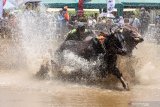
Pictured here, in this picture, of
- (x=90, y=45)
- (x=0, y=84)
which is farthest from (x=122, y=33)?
(x=0, y=84)

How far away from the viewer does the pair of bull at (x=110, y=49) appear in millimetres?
11047

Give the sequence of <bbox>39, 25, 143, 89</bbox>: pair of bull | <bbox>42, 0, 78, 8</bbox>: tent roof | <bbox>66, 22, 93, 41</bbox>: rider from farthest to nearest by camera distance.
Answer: <bbox>42, 0, 78, 8</bbox>: tent roof → <bbox>66, 22, 93, 41</bbox>: rider → <bbox>39, 25, 143, 89</bbox>: pair of bull

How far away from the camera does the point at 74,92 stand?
1066 centimetres

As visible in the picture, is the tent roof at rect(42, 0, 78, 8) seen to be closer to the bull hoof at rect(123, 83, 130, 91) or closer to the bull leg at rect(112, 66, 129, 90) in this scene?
the bull leg at rect(112, 66, 129, 90)

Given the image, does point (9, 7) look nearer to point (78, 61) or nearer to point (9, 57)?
point (9, 57)

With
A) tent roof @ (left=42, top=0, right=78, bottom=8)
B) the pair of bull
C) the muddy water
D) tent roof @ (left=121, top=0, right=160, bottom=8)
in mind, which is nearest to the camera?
the muddy water

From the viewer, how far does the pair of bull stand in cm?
1105

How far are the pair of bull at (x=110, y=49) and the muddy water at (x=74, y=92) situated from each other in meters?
0.38

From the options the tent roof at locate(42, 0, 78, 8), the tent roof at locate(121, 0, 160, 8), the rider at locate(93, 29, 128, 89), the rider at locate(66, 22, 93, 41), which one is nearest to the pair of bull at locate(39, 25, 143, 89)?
the rider at locate(93, 29, 128, 89)

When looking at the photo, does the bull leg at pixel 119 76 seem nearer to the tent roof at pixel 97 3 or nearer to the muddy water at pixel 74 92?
the muddy water at pixel 74 92

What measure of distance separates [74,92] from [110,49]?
1.24 meters

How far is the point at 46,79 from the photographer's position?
12297 mm

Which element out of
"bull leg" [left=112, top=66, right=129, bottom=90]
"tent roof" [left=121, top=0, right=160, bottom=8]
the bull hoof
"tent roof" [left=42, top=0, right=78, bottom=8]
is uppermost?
"bull leg" [left=112, top=66, right=129, bottom=90]

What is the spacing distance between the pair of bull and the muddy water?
38 cm
